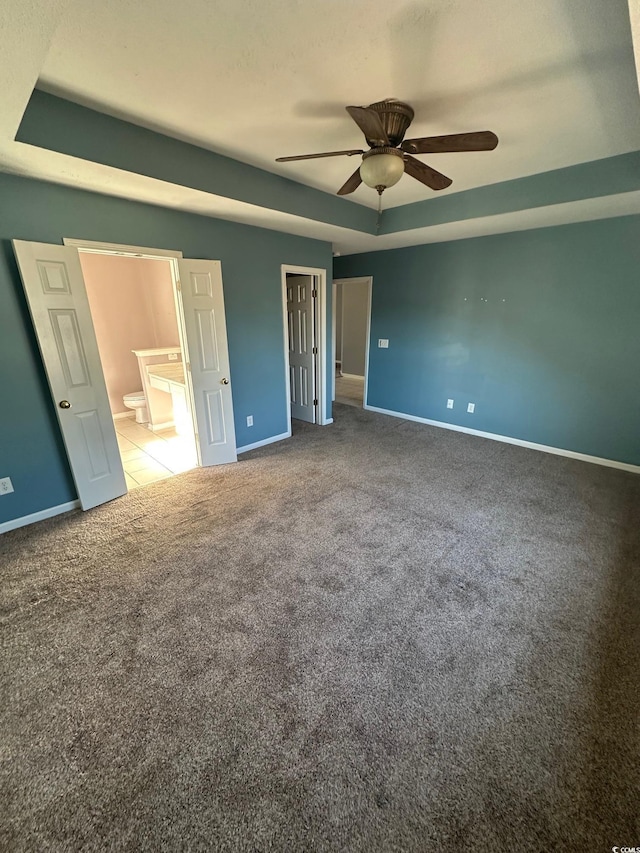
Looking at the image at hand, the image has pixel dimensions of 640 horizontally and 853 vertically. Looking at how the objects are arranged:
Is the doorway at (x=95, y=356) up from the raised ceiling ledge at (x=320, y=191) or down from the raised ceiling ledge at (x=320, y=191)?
down

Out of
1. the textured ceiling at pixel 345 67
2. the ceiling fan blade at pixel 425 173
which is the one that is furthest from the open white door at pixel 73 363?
the ceiling fan blade at pixel 425 173

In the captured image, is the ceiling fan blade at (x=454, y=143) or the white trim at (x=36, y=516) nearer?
the ceiling fan blade at (x=454, y=143)

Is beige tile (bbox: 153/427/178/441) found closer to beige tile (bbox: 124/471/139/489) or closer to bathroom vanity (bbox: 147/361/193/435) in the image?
bathroom vanity (bbox: 147/361/193/435)

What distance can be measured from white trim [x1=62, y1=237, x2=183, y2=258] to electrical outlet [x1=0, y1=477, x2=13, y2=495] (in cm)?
180

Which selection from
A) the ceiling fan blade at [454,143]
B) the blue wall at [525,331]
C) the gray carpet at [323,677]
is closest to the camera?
the gray carpet at [323,677]

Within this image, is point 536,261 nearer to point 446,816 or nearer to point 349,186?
point 349,186

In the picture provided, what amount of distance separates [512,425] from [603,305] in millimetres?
1531

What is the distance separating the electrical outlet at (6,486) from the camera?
248 cm

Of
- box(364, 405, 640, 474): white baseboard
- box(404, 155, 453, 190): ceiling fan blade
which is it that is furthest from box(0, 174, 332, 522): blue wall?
box(364, 405, 640, 474): white baseboard

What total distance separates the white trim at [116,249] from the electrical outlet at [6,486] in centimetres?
180

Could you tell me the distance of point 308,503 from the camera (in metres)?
2.93

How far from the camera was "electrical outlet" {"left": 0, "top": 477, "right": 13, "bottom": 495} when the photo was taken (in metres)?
2.48

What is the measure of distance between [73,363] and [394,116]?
2731mm

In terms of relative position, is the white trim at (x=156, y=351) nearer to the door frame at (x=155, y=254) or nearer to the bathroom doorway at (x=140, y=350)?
the bathroom doorway at (x=140, y=350)
